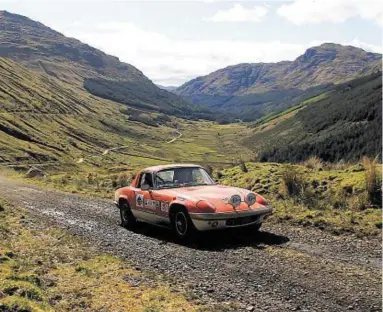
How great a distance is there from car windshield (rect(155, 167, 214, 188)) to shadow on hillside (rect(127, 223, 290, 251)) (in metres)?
1.59

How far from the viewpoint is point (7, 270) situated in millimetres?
9961

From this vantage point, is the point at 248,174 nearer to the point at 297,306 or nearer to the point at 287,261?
the point at 287,261

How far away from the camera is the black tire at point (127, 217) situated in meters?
16.4

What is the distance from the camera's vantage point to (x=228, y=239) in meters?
13.3

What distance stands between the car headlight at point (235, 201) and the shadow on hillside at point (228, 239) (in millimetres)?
1014

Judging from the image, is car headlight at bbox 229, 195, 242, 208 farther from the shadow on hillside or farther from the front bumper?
the shadow on hillside

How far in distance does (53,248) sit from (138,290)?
4900 millimetres

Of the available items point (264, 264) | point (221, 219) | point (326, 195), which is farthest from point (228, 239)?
point (326, 195)

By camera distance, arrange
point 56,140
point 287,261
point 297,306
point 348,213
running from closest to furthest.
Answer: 1. point 297,306
2. point 287,261
3. point 348,213
4. point 56,140

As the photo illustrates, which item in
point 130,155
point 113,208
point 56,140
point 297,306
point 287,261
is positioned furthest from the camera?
point 130,155

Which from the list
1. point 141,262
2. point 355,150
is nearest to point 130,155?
point 355,150

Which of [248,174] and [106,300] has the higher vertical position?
[248,174]

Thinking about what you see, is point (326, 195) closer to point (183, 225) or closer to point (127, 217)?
point (183, 225)

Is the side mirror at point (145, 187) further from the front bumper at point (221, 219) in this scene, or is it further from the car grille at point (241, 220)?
the car grille at point (241, 220)
